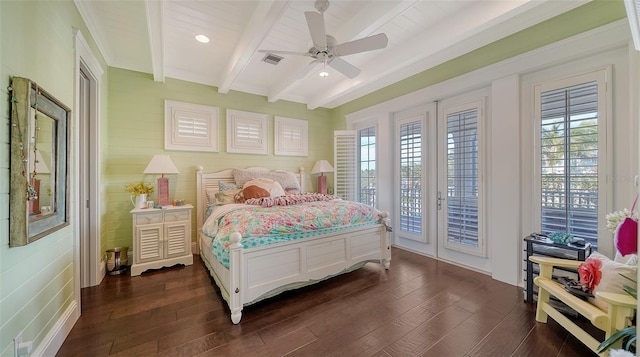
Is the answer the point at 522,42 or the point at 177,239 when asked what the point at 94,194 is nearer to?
the point at 177,239

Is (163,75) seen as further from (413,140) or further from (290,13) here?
(413,140)

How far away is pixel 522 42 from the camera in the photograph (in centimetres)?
265

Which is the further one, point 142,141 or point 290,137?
point 290,137

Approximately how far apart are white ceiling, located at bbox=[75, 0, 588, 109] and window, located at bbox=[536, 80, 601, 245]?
859 mm

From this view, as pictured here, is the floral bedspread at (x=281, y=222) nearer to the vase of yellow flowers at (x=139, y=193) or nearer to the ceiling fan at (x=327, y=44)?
the vase of yellow flowers at (x=139, y=193)

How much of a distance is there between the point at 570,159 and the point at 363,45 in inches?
94.0

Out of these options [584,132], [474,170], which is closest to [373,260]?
[474,170]

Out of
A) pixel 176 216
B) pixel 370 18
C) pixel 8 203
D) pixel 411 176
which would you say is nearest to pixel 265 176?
pixel 176 216

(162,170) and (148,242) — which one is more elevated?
(162,170)

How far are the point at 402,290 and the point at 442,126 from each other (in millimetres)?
2383

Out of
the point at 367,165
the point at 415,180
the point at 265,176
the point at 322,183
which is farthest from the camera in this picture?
the point at 322,183

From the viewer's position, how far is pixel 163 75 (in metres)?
3.52

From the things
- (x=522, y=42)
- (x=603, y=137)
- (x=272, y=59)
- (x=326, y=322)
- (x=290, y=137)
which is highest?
(x=272, y=59)

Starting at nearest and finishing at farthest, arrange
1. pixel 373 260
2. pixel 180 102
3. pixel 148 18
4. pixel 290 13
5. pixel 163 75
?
pixel 148 18
pixel 290 13
pixel 373 260
pixel 163 75
pixel 180 102
